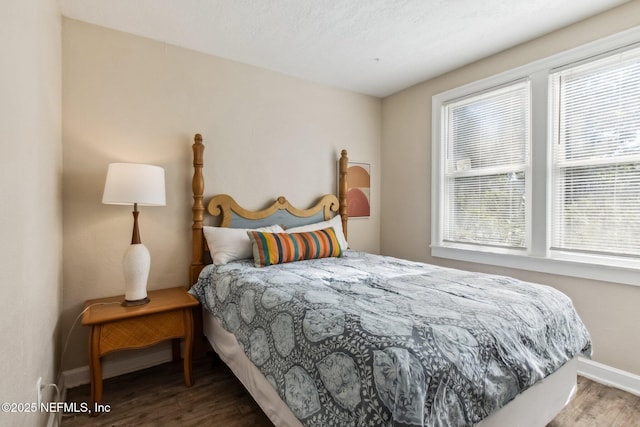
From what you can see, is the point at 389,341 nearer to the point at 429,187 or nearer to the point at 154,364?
the point at 154,364

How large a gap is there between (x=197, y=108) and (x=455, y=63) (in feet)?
7.85

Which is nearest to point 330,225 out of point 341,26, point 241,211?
point 241,211

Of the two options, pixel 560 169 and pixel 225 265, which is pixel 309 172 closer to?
pixel 225 265

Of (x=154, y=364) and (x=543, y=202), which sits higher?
(x=543, y=202)

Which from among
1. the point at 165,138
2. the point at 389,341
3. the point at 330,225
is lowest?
the point at 389,341

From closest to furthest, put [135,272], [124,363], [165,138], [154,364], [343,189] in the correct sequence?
[135,272] → [124,363] → [154,364] → [165,138] → [343,189]

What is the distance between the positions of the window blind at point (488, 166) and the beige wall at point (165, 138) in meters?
1.31

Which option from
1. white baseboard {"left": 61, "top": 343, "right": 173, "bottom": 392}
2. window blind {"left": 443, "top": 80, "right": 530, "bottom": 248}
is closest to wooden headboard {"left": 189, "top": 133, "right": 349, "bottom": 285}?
white baseboard {"left": 61, "top": 343, "right": 173, "bottom": 392}

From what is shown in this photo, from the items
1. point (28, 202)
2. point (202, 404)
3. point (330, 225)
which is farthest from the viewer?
point (330, 225)

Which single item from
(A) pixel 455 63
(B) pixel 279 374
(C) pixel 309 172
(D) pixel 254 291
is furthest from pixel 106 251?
(A) pixel 455 63

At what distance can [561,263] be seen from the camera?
7.68 ft

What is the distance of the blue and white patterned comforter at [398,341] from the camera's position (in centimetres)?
98

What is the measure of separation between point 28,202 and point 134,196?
27.0 inches

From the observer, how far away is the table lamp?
6.35ft
